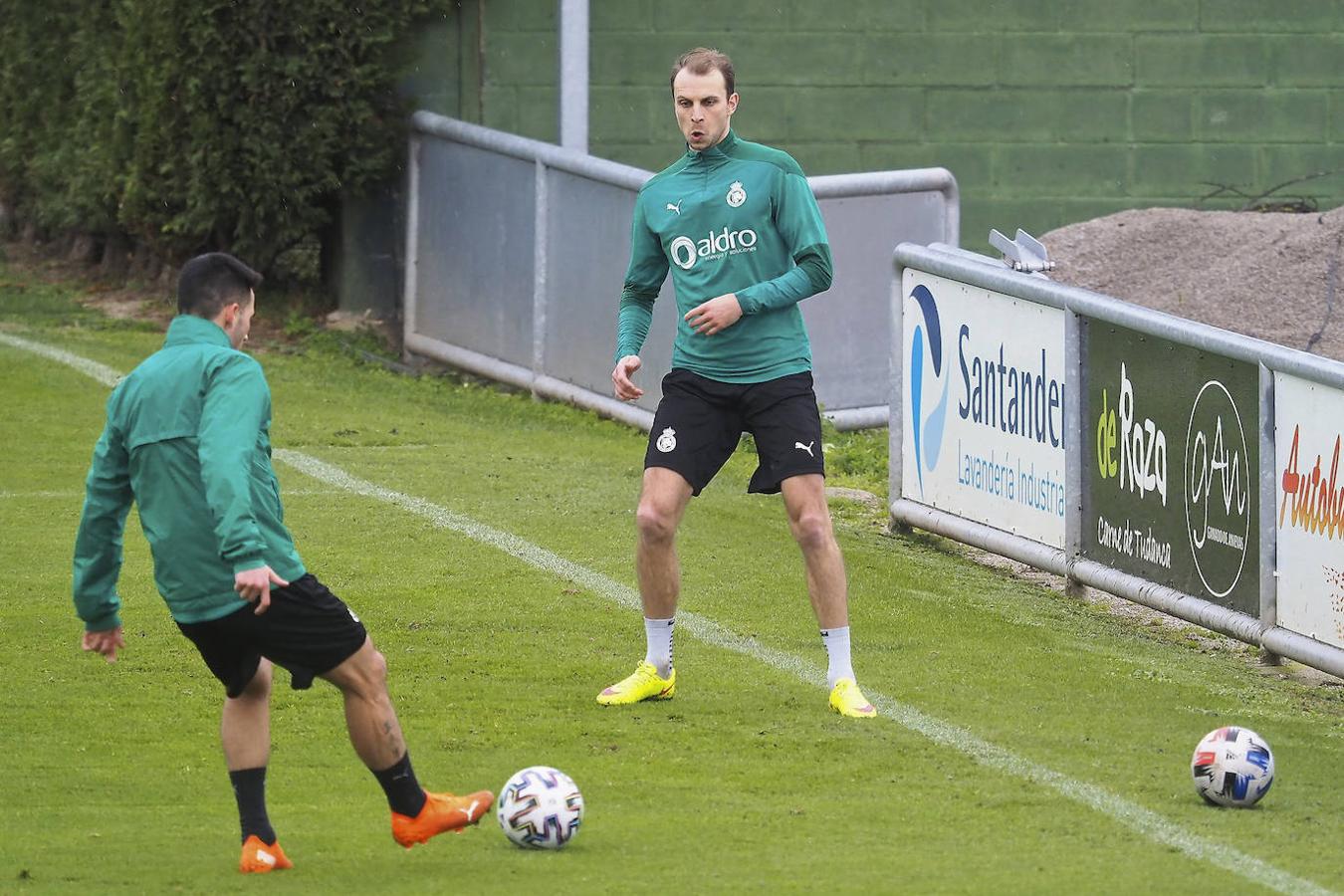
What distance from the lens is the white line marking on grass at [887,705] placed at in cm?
A: 550

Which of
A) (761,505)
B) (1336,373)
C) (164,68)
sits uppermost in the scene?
(164,68)

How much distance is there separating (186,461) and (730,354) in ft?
7.58

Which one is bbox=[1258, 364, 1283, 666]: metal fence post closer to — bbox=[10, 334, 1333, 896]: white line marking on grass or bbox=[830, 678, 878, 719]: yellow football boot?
bbox=[10, 334, 1333, 896]: white line marking on grass

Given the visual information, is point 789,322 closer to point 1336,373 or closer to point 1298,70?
point 1336,373

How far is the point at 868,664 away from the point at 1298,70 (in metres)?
9.86

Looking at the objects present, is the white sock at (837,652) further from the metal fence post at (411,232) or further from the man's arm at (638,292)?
the metal fence post at (411,232)

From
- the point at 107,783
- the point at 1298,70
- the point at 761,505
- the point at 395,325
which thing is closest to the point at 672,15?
the point at 395,325

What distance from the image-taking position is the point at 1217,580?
8344mm

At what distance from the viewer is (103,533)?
5.38m

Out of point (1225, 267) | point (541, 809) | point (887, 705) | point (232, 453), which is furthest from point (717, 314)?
point (1225, 267)

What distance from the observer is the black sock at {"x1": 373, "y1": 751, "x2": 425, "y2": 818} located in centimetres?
544

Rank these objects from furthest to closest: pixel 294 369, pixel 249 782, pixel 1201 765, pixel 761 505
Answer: pixel 294 369 < pixel 761 505 < pixel 1201 765 < pixel 249 782

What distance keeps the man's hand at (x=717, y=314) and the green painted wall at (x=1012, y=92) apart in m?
9.14

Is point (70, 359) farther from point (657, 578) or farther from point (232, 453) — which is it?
point (232, 453)
